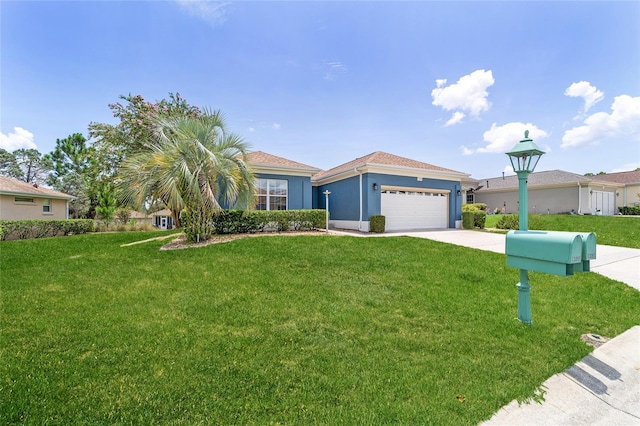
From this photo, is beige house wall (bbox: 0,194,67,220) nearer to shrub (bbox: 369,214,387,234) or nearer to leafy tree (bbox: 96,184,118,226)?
leafy tree (bbox: 96,184,118,226)

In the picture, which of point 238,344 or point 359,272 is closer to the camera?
point 238,344

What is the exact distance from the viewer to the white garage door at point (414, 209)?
14297mm

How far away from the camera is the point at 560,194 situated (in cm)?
2353

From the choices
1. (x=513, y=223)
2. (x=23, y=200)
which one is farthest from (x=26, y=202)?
(x=513, y=223)

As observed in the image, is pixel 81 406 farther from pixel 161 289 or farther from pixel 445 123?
pixel 445 123

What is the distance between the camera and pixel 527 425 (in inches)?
83.0

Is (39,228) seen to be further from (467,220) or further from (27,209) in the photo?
(467,220)

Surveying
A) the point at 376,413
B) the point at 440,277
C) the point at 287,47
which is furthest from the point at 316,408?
the point at 287,47

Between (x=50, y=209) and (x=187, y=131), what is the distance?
66.8 ft

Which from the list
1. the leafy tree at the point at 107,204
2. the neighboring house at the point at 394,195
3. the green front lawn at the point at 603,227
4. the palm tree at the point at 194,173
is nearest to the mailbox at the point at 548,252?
the palm tree at the point at 194,173

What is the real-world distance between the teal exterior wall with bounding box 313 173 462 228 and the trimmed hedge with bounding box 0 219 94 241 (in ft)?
46.3

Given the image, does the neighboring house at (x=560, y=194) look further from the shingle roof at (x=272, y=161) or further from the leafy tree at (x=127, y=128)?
the leafy tree at (x=127, y=128)

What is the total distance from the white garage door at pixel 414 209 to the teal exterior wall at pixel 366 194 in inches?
16.5

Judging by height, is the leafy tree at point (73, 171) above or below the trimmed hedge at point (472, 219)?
above
